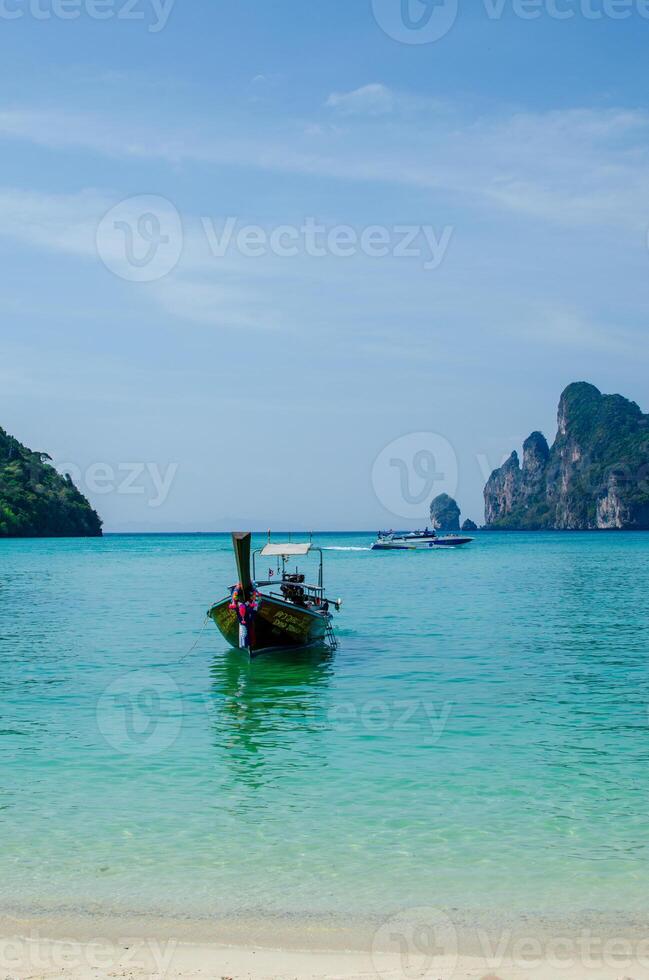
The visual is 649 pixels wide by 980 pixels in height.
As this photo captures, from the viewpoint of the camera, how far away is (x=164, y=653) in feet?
95.2

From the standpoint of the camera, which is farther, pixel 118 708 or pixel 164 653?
pixel 164 653

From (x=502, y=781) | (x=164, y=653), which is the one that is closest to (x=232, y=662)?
(x=164, y=653)

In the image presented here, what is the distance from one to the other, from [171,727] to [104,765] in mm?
3116

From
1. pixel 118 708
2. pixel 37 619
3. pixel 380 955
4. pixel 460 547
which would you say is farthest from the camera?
pixel 460 547

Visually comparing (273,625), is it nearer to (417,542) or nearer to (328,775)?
(328,775)

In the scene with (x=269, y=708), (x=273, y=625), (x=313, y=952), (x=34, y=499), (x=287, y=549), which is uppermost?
(x=34, y=499)

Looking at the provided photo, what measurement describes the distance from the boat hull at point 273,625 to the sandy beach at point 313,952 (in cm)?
1689

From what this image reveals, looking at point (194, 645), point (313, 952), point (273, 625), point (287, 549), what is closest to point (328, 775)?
point (313, 952)

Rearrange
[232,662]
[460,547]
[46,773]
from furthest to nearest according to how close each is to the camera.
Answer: [460,547] → [232,662] → [46,773]

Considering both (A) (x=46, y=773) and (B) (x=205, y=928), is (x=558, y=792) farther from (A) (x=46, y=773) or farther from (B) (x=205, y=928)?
(A) (x=46, y=773)

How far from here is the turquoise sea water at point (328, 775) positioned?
31.4 ft

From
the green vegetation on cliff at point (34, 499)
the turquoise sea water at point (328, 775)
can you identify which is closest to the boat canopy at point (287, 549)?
the turquoise sea water at point (328, 775)

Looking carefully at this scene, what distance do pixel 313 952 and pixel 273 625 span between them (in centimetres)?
1802

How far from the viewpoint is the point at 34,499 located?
166000mm
